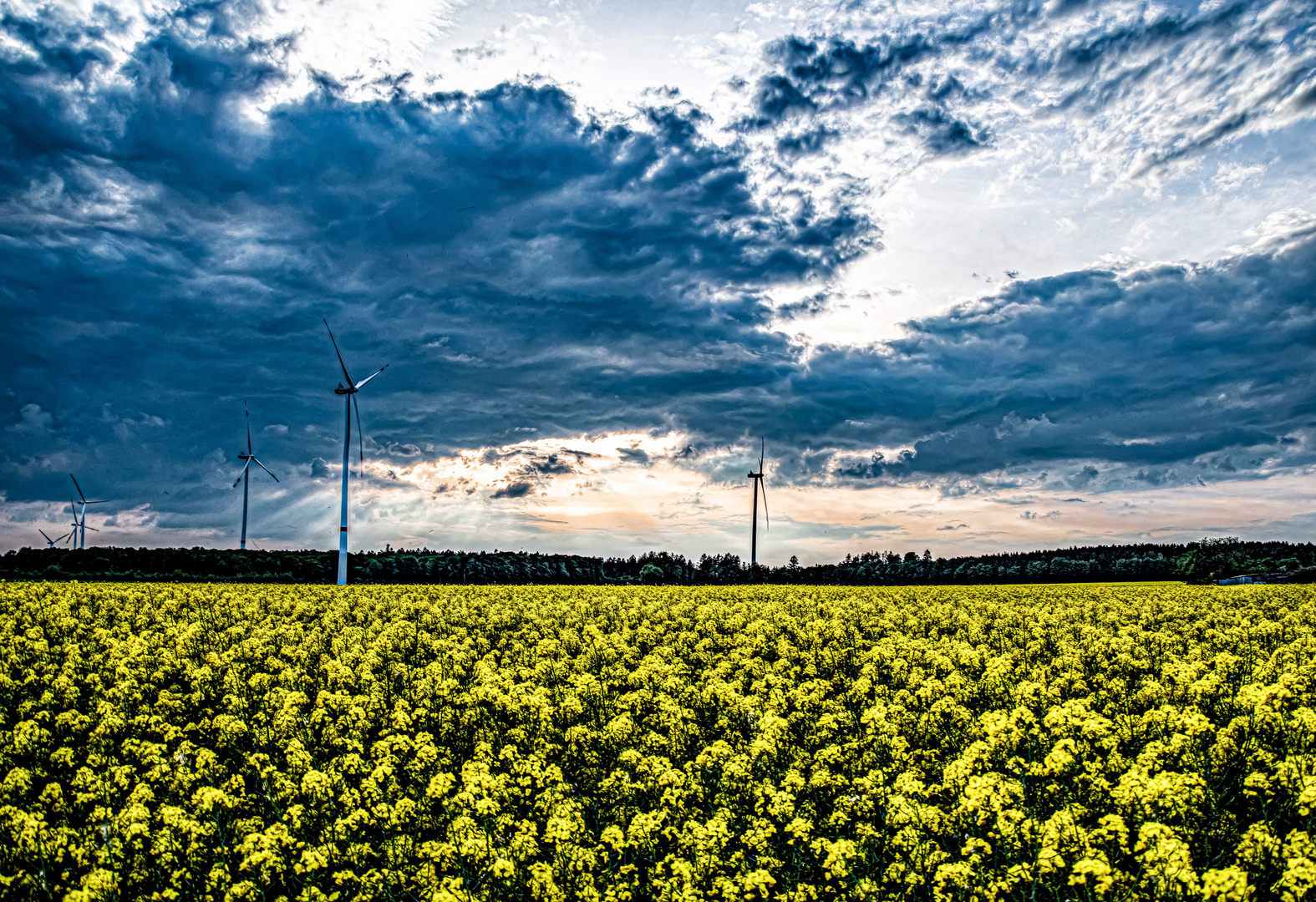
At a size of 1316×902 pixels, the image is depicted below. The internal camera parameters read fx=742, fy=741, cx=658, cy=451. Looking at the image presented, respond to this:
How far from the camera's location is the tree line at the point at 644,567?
226 ft

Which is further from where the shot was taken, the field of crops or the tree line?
the tree line

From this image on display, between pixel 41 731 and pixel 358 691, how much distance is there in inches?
270

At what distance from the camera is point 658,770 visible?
44.3ft

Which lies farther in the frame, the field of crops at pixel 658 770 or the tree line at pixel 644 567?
the tree line at pixel 644 567

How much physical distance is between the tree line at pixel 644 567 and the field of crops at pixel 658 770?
5238 cm

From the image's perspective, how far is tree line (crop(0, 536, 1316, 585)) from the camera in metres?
68.9

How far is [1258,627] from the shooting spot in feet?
93.7

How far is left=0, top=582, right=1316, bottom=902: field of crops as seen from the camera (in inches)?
434

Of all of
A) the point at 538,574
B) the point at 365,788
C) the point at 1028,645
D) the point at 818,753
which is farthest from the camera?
the point at 538,574

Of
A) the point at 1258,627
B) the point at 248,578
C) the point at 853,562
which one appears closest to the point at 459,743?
the point at 1258,627

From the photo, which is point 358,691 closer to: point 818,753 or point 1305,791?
point 818,753

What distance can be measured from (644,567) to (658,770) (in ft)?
329

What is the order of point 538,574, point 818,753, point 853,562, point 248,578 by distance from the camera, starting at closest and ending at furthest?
point 818,753 < point 248,578 < point 538,574 < point 853,562

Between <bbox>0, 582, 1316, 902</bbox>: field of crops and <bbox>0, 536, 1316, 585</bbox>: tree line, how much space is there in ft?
172
